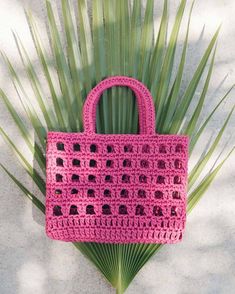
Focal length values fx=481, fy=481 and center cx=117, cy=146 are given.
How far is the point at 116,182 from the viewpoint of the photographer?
0.87m

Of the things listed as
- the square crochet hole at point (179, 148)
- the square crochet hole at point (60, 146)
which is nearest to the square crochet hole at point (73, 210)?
the square crochet hole at point (60, 146)

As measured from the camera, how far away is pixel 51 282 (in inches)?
38.1

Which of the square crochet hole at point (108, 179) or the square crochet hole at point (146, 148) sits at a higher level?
the square crochet hole at point (146, 148)

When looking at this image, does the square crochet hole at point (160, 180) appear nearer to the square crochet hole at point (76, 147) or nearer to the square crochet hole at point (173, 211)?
the square crochet hole at point (173, 211)

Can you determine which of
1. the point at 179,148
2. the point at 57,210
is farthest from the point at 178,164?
the point at 57,210

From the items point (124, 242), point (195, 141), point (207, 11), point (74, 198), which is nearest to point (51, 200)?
point (74, 198)

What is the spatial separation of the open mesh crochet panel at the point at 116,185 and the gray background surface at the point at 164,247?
104mm

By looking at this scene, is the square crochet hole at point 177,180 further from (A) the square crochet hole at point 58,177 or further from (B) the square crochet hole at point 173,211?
(A) the square crochet hole at point 58,177

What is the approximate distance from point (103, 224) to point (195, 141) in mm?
A: 237

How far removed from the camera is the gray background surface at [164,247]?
0.95 metres

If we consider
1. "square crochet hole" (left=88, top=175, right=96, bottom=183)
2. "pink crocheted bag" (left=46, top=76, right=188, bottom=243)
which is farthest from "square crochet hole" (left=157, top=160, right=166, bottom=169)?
"square crochet hole" (left=88, top=175, right=96, bottom=183)

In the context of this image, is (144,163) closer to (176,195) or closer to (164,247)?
(176,195)

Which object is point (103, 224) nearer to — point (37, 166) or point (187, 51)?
point (37, 166)

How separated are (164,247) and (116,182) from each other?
0.65 ft
